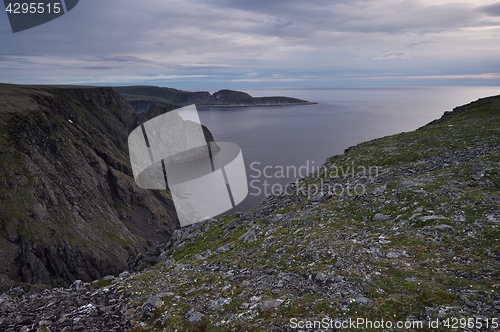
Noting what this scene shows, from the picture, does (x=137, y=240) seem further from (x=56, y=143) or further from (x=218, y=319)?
(x=218, y=319)

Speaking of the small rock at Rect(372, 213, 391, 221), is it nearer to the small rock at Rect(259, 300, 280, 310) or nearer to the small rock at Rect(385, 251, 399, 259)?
the small rock at Rect(385, 251, 399, 259)

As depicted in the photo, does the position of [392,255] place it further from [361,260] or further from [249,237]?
[249,237]

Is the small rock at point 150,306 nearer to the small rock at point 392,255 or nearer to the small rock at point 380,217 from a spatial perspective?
the small rock at point 392,255

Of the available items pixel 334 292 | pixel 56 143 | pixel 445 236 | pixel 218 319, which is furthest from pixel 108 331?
pixel 56 143

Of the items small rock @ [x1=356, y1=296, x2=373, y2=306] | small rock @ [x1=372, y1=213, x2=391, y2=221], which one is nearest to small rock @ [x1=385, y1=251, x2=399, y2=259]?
small rock @ [x1=356, y1=296, x2=373, y2=306]

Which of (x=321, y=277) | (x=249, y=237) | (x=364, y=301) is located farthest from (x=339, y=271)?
(x=249, y=237)

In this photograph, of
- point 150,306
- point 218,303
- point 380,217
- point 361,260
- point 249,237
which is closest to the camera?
point 218,303
